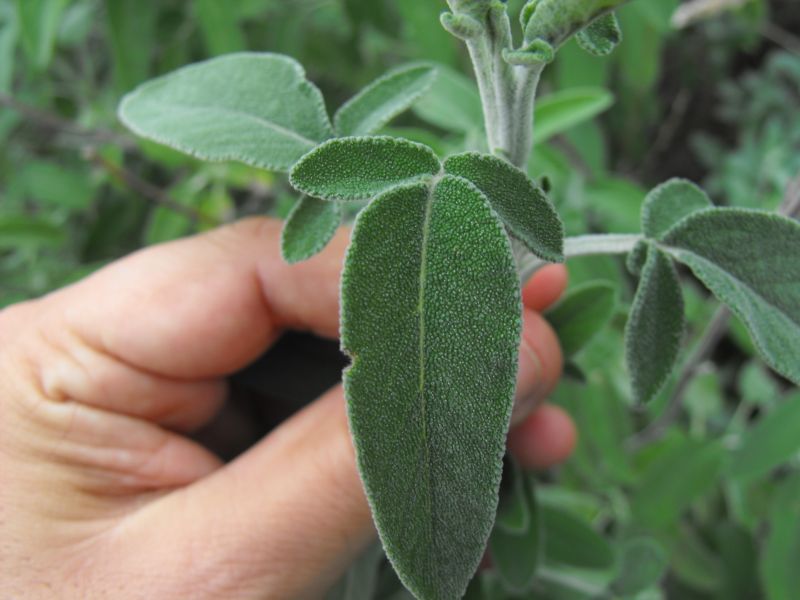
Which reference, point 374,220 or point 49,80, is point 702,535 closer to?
point 374,220

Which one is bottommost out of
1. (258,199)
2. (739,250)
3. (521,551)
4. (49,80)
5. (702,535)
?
(702,535)

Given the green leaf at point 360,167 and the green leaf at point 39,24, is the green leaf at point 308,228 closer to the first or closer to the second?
the green leaf at point 360,167

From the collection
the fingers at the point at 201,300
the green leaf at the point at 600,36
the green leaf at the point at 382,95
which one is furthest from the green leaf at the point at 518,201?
the fingers at the point at 201,300

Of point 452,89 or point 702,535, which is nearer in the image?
point 452,89

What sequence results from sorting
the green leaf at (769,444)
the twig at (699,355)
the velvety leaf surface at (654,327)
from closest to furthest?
the velvety leaf surface at (654,327) < the twig at (699,355) < the green leaf at (769,444)

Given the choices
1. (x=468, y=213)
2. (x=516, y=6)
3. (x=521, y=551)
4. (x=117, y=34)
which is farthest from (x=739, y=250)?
(x=117, y=34)

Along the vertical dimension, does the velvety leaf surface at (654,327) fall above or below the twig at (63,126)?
above

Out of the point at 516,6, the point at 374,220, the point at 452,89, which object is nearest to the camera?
the point at 374,220
